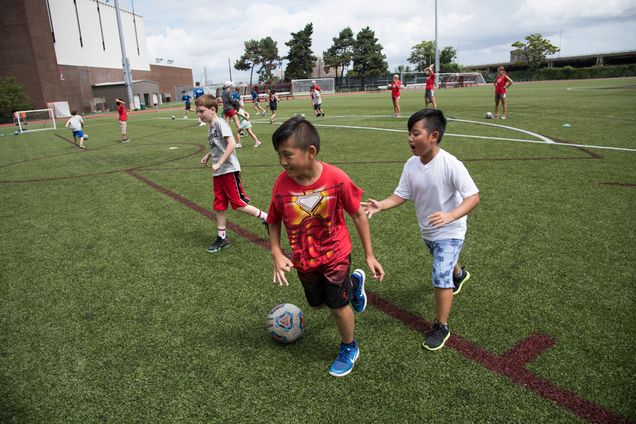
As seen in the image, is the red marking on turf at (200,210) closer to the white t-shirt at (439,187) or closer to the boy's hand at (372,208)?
the boy's hand at (372,208)

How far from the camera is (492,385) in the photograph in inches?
107

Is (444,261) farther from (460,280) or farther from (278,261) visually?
(278,261)

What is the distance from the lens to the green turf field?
268 cm

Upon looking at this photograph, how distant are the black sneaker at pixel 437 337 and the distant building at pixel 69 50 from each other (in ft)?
186

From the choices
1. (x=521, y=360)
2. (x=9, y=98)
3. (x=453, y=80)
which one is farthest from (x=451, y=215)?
(x=453, y=80)

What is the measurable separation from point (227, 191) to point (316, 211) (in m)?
3.00

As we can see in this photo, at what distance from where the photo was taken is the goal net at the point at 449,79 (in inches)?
2371

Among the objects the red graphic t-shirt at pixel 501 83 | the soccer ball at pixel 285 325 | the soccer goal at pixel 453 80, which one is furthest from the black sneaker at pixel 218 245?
the soccer goal at pixel 453 80

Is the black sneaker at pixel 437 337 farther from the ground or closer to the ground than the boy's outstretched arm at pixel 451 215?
closer to the ground

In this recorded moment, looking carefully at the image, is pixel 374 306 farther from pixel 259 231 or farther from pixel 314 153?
pixel 259 231

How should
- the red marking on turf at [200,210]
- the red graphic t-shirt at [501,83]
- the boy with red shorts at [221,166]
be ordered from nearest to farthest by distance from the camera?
the boy with red shorts at [221,166], the red marking on turf at [200,210], the red graphic t-shirt at [501,83]

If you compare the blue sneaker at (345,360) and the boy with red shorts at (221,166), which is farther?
the boy with red shorts at (221,166)

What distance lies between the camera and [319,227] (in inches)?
108

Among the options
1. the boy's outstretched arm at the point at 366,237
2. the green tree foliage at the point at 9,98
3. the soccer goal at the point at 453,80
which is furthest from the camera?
the soccer goal at the point at 453,80
